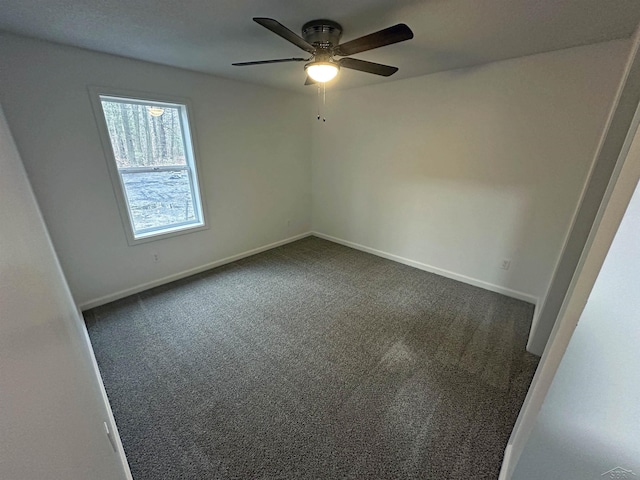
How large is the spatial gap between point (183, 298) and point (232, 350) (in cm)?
108

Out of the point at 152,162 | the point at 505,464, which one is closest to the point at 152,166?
the point at 152,162

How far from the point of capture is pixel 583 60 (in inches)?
83.8

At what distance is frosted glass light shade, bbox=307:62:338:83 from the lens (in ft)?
6.21

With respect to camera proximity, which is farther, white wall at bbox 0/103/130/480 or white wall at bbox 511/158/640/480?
white wall at bbox 511/158/640/480

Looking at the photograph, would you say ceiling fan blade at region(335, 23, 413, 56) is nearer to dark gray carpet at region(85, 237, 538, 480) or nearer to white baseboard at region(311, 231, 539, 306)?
dark gray carpet at region(85, 237, 538, 480)

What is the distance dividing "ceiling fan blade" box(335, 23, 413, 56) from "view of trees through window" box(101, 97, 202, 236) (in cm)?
212

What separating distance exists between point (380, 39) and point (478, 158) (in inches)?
75.3

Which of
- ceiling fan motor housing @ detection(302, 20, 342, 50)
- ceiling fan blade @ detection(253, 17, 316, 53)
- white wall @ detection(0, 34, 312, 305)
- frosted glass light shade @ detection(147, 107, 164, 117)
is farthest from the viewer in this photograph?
frosted glass light shade @ detection(147, 107, 164, 117)

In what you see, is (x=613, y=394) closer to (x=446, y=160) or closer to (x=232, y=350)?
(x=232, y=350)

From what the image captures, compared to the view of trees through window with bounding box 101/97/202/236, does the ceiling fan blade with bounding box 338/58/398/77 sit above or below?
above

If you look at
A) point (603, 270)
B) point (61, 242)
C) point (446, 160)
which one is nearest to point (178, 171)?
point (61, 242)

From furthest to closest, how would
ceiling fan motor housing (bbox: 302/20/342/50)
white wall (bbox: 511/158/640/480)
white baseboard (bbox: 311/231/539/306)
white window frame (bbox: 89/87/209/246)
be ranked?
white baseboard (bbox: 311/231/539/306) < white window frame (bbox: 89/87/209/246) < ceiling fan motor housing (bbox: 302/20/342/50) < white wall (bbox: 511/158/640/480)

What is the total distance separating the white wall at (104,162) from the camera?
2109 millimetres

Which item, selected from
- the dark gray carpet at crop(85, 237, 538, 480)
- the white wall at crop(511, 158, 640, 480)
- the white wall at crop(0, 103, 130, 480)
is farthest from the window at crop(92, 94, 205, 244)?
the white wall at crop(511, 158, 640, 480)
